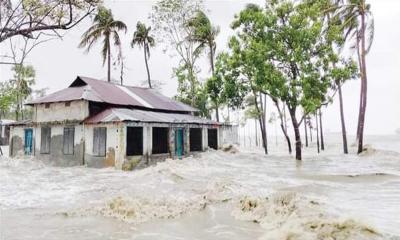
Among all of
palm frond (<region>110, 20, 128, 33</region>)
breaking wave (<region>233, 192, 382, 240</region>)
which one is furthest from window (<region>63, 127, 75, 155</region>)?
palm frond (<region>110, 20, 128, 33</region>)

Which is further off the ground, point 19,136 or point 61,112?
point 61,112

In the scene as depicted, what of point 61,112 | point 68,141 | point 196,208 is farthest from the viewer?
point 61,112

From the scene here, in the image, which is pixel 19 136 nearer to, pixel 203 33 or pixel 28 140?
pixel 28 140

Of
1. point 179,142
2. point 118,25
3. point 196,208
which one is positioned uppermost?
point 118,25

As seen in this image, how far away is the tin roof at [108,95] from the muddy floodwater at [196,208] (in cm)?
650

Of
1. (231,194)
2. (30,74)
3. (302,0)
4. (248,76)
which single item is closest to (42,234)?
(231,194)

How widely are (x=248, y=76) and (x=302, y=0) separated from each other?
6.15 meters

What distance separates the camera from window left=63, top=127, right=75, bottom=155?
18.9 m

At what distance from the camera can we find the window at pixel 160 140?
19.4 meters

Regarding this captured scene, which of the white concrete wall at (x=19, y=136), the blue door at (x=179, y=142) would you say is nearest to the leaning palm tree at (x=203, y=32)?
the blue door at (x=179, y=142)

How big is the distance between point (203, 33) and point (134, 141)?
1591 centimetres

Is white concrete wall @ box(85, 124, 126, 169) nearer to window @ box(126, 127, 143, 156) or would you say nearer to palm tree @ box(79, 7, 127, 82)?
window @ box(126, 127, 143, 156)

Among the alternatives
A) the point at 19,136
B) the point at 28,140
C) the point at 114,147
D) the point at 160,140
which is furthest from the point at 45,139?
the point at 160,140

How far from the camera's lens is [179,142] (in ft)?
70.2
